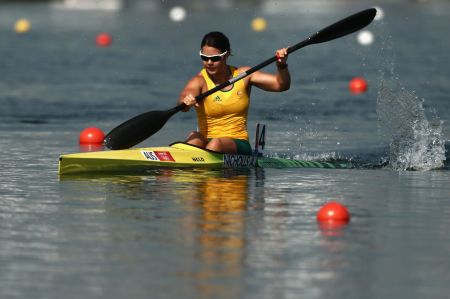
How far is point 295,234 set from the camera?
1097 cm

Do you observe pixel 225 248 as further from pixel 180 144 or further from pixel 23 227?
pixel 180 144

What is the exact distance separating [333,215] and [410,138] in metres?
5.84

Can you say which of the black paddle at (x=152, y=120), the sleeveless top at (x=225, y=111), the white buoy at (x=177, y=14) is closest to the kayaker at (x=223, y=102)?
the sleeveless top at (x=225, y=111)

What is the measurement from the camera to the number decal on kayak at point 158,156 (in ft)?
49.2

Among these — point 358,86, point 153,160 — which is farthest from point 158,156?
point 358,86

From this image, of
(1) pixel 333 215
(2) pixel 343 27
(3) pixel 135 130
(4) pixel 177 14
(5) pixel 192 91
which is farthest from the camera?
(4) pixel 177 14

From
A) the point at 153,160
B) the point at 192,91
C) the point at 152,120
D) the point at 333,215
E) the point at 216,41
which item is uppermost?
the point at 216,41

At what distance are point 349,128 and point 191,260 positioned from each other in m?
11.1

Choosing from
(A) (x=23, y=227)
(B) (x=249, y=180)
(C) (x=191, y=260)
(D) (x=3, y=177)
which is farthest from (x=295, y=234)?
(D) (x=3, y=177)

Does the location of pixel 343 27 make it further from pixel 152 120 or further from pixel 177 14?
pixel 177 14

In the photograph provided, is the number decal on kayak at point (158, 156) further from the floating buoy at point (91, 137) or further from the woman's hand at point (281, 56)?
the floating buoy at point (91, 137)

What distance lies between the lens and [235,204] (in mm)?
12656

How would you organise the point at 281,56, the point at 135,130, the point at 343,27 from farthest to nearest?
the point at 343,27 → the point at 135,130 → the point at 281,56

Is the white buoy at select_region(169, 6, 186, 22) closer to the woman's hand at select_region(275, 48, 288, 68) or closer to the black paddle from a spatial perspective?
the black paddle
